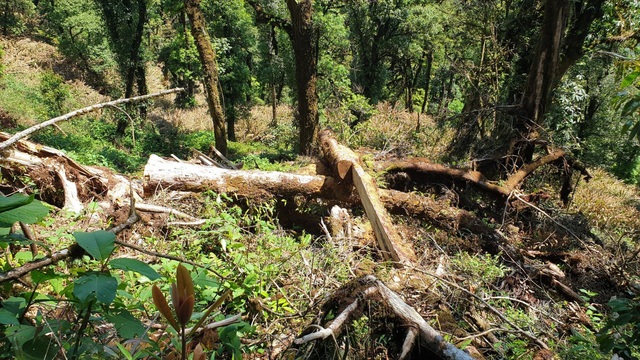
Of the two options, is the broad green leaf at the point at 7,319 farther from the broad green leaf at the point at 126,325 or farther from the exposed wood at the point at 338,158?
the exposed wood at the point at 338,158

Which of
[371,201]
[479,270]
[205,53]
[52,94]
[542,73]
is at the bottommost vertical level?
[479,270]

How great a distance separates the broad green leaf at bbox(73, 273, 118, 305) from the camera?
2.96 ft

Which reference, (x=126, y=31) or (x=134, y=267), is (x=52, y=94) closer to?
(x=126, y=31)

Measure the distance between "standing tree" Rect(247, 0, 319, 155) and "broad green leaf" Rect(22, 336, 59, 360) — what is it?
332 inches

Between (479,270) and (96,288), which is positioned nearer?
(96,288)

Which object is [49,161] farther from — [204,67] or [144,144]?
[144,144]

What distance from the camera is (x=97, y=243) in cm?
99

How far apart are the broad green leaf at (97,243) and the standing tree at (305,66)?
835cm

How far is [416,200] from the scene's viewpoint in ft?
17.9

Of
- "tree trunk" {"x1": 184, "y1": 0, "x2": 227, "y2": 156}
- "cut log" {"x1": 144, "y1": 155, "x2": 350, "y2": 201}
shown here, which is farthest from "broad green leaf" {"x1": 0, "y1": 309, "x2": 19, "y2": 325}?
"tree trunk" {"x1": 184, "y1": 0, "x2": 227, "y2": 156}

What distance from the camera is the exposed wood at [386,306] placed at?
190 cm

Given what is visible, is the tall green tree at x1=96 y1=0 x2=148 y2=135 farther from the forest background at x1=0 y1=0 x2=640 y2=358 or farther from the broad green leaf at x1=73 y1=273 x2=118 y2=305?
the broad green leaf at x1=73 y1=273 x2=118 y2=305

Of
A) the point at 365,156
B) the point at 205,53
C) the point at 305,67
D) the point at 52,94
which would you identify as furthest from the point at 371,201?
the point at 52,94

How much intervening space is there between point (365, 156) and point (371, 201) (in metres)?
1.38
